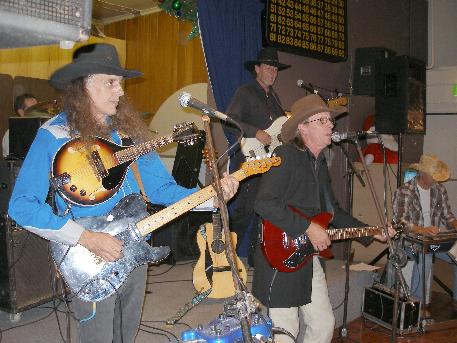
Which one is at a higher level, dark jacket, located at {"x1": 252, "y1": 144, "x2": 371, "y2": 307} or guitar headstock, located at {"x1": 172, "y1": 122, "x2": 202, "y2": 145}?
guitar headstock, located at {"x1": 172, "y1": 122, "x2": 202, "y2": 145}

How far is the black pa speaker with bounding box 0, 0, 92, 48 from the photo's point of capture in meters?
1.21

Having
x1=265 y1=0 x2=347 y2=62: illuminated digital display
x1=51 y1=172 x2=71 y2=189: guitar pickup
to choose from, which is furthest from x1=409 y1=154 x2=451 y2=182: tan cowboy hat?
x1=51 y1=172 x2=71 y2=189: guitar pickup

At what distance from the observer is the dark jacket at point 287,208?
2.77 m

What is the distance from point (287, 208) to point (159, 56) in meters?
7.69

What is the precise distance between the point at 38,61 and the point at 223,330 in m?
8.27

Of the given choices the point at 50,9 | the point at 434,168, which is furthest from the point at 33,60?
the point at 50,9

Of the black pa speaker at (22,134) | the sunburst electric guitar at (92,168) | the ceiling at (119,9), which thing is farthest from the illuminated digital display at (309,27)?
the ceiling at (119,9)

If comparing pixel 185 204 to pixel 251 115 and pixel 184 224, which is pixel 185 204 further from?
pixel 184 224

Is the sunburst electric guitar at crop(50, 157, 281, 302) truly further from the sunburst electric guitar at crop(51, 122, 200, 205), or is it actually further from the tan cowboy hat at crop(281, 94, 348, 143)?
the tan cowboy hat at crop(281, 94, 348, 143)

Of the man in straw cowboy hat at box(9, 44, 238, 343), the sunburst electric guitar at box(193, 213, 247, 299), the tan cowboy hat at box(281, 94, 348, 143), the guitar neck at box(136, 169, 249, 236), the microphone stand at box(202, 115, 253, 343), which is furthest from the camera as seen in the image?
the sunburst electric guitar at box(193, 213, 247, 299)

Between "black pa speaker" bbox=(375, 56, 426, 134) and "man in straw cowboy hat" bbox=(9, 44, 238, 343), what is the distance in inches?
159

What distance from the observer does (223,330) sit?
2129mm

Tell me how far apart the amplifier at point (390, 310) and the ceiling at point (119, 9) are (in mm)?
6943

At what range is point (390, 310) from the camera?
14.8 feet
